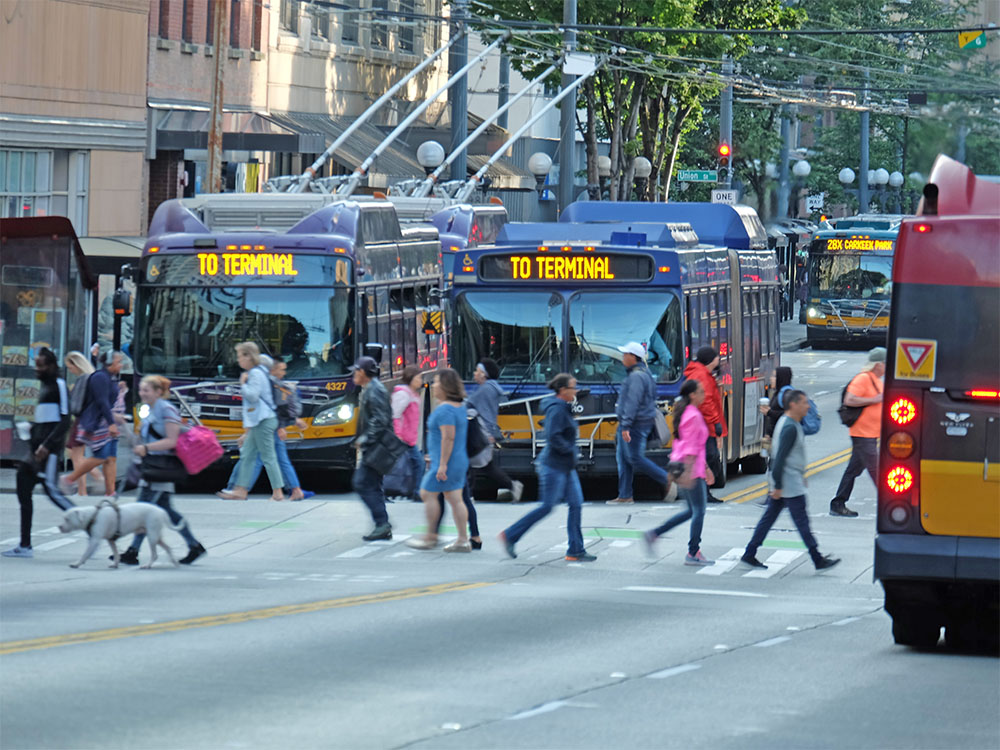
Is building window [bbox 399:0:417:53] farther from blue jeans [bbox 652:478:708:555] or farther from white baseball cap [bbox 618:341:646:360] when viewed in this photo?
blue jeans [bbox 652:478:708:555]

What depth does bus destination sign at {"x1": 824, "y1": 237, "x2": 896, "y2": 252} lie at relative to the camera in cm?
4856

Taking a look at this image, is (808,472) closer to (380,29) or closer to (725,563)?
(725,563)

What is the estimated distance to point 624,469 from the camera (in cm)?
2081

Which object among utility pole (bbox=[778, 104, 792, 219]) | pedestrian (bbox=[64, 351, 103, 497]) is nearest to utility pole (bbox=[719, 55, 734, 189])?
utility pole (bbox=[778, 104, 792, 219])

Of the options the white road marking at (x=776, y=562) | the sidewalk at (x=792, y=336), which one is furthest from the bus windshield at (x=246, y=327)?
the sidewalk at (x=792, y=336)

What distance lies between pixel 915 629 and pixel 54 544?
838 centimetres

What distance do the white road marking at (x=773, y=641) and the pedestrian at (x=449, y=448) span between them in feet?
15.6

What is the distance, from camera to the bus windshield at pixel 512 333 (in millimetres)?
21359

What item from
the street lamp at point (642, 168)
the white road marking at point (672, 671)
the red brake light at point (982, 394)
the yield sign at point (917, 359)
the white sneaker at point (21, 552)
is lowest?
the white sneaker at point (21, 552)

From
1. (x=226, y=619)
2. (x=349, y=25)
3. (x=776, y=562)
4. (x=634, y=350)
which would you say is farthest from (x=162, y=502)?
(x=349, y=25)

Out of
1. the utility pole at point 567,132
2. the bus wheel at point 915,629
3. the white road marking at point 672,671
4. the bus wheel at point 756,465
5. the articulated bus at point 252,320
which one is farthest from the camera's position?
the utility pole at point 567,132

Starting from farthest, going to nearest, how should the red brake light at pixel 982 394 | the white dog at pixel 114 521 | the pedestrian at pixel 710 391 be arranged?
the pedestrian at pixel 710 391 < the white dog at pixel 114 521 < the red brake light at pixel 982 394

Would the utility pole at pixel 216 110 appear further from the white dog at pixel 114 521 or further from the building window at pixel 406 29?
the building window at pixel 406 29

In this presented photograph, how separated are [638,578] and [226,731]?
7.31 m
